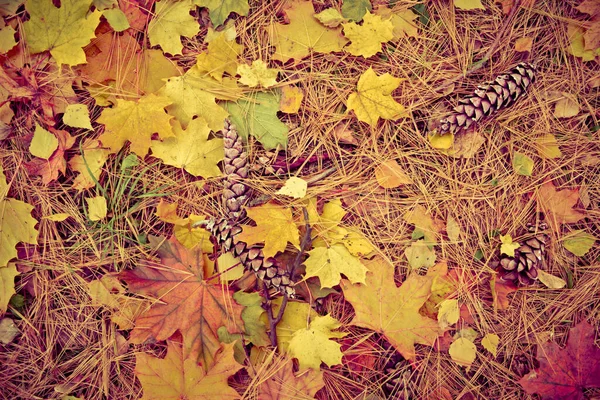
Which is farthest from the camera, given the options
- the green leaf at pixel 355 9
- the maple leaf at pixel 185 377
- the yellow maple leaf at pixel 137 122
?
the green leaf at pixel 355 9

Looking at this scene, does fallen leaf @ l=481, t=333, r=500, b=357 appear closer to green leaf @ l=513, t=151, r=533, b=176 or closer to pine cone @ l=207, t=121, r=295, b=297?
green leaf @ l=513, t=151, r=533, b=176

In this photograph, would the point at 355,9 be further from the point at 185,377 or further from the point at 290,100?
the point at 185,377

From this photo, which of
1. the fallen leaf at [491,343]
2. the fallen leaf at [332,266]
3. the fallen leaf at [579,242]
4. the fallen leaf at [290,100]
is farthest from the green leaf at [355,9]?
the fallen leaf at [491,343]

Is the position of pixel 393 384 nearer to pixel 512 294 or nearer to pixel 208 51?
pixel 512 294

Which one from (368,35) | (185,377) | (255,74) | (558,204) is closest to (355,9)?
(368,35)

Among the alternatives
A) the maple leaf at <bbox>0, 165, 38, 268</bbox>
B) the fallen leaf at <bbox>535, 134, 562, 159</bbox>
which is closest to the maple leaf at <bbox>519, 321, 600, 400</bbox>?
the fallen leaf at <bbox>535, 134, 562, 159</bbox>

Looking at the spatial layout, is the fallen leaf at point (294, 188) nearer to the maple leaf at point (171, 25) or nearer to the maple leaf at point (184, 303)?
the maple leaf at point (184, 303)

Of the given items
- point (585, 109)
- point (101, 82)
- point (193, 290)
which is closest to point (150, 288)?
point (193, 290)
